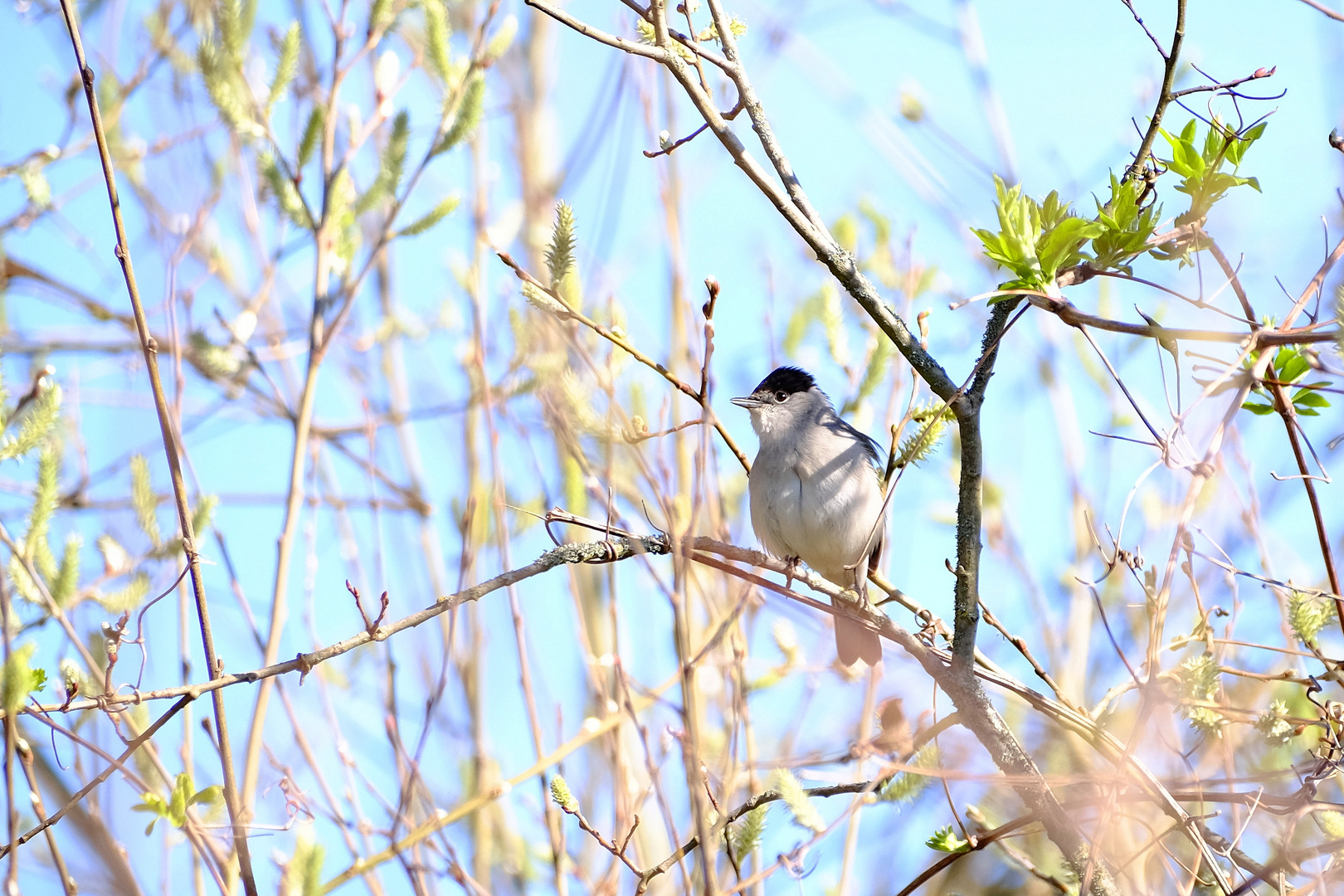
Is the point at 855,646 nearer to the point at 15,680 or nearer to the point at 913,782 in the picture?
the point at 913,782

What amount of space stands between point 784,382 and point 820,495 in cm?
95

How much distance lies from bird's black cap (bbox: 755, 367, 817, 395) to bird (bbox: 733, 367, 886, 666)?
6.2 inches

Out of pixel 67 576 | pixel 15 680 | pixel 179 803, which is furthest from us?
pixel 67 576

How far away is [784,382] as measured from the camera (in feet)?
17.1

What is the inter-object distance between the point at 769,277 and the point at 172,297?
1870 millimetres

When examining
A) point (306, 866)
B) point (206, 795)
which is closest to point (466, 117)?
point (206, 795)

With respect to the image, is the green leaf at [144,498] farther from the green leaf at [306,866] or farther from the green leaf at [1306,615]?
the green leaf at [1306,615]

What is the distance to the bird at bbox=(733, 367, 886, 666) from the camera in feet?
14.4

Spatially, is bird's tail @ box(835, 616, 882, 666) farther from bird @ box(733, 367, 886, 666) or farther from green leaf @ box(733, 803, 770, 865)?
green leaf @ box(733, 803, 770, 865)

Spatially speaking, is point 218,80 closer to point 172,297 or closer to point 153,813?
point 172,297

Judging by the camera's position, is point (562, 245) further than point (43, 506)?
No

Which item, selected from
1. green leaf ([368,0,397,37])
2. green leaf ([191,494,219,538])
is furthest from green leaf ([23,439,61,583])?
green leaf ([368,0,397,37])

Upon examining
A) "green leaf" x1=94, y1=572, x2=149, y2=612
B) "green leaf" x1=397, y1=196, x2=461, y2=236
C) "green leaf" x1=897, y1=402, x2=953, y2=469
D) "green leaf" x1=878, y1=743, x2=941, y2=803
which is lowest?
"green leaf" x1=878, y1=743, x2=941, y2=803

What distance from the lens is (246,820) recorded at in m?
2.52
